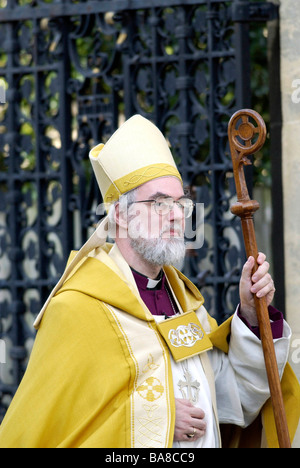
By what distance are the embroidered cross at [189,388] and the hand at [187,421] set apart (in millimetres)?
37

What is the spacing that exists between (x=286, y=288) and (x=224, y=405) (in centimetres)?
126

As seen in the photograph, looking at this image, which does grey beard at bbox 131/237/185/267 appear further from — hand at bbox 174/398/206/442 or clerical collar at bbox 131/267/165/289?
hand at bbox 174/398/206/442

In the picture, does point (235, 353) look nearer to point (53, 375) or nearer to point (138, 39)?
point (53, 375)

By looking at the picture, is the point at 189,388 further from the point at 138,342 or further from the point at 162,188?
the point at 162,188

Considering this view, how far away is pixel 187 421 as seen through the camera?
357 centimetres

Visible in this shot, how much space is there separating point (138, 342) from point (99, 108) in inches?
86.8

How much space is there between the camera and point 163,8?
17.2ft

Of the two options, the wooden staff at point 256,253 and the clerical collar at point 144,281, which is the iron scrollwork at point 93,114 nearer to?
the clerical collar at point 144,281

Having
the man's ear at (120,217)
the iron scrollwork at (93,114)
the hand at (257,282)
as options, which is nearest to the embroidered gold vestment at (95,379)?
the man's ear at (120,217)

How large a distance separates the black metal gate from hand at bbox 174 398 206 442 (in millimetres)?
1462

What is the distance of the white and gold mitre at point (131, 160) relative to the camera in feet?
12.5

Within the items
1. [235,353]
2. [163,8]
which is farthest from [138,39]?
[235,353]

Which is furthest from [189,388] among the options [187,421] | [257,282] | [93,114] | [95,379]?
[93,114]

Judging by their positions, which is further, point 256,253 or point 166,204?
point 166,204
